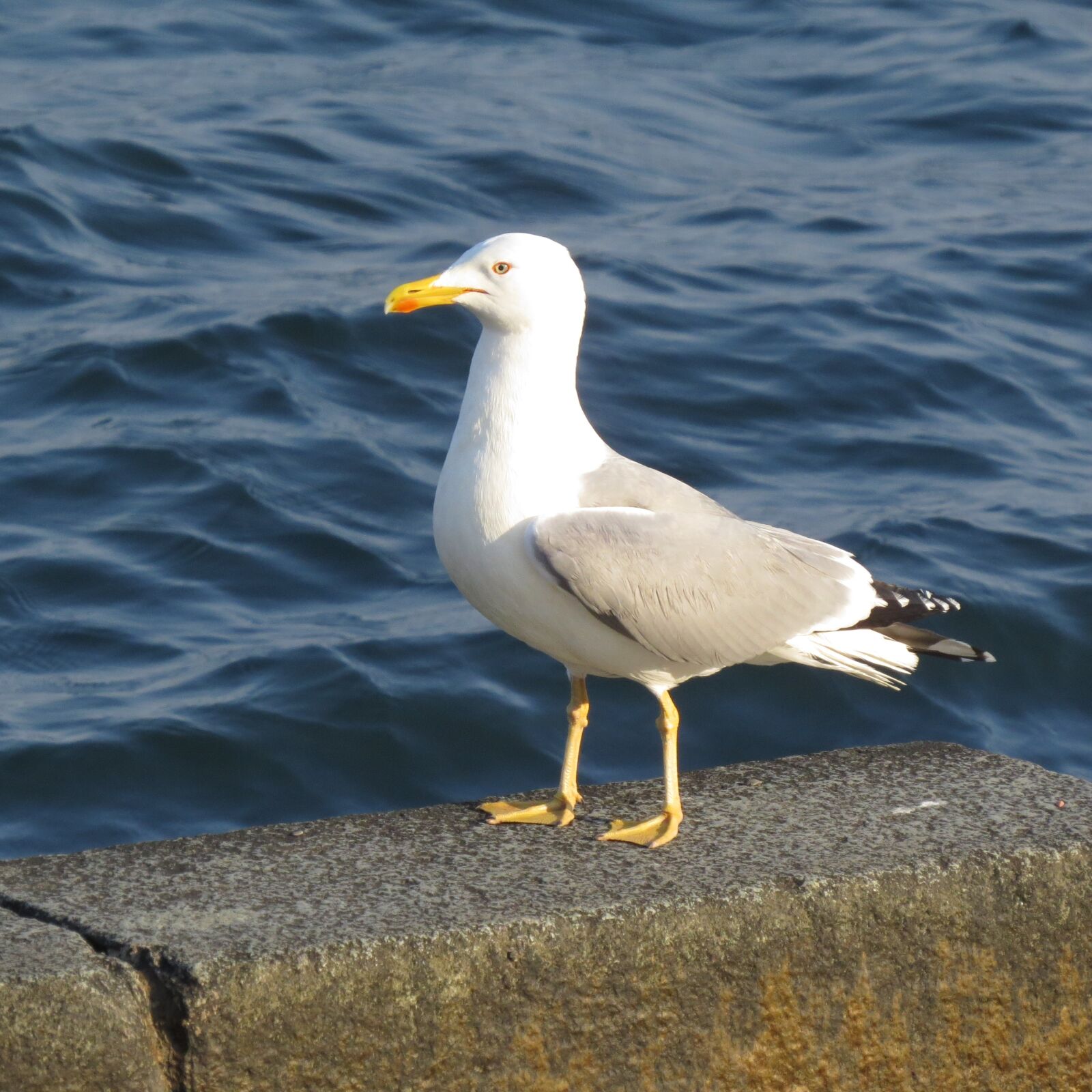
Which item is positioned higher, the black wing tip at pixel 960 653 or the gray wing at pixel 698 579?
the gray wing at pixel 698 579

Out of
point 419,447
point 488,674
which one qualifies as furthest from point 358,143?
point 488,674

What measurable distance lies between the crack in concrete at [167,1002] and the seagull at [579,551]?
992 mm

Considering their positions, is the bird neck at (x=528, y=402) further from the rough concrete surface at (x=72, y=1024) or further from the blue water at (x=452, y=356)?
the blue water at (x=452, y=356)

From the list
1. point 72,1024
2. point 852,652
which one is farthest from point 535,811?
point 72,1024

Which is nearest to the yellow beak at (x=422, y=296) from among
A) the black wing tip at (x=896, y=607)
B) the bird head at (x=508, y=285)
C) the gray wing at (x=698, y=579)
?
the bird head at (x=508, y=285)

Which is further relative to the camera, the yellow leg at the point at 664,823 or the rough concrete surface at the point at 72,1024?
the yellow leg at the point at 664,823

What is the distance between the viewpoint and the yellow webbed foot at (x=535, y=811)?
3.83m

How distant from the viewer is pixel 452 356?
1030 centimetres

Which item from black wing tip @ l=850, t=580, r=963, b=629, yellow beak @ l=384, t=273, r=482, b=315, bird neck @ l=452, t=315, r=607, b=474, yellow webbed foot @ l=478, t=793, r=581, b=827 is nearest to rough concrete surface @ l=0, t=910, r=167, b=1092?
yellow webbed foot @ l=478, t=793, r=581, b=827

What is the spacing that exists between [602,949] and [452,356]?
24.2 feet

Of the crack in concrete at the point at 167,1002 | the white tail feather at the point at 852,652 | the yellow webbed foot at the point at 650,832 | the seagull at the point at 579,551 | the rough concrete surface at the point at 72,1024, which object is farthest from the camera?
the white tail feather at the point at 852,652

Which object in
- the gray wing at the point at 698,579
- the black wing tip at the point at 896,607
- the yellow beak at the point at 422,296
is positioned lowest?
the black wing tip at the point at 896,607

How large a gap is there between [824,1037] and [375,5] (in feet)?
39.5

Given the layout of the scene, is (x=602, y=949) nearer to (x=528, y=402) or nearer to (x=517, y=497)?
(x=517, y=497)
